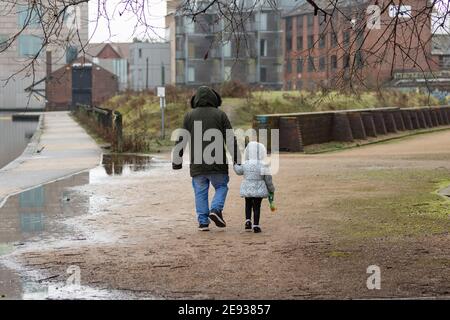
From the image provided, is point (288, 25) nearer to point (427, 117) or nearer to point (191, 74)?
point (191, 74)

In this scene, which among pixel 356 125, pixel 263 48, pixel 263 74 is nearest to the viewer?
pixel 356 125

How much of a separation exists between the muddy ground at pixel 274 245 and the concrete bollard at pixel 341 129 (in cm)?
1319

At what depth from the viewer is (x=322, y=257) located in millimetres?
8539

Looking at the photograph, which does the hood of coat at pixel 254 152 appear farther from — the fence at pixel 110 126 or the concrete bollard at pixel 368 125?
the concrete bollard at pixel 368 125

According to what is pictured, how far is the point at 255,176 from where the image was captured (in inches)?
401

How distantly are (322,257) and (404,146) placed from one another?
69.2 ft

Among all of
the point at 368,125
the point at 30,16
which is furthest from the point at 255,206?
the point at 368,125

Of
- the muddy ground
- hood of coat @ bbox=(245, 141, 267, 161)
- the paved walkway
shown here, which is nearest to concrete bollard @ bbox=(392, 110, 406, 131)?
the paved walkway

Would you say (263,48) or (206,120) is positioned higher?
(263,48)

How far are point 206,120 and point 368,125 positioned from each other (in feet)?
74.5

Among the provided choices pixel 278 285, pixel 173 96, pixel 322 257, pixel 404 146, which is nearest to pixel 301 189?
pixel 322 257

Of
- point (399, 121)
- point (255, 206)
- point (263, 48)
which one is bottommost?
point (255, 206)

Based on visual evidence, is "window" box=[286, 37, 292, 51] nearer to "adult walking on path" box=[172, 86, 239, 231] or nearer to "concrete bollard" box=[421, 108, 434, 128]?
"concrete bollard" box=[421, 108, 434, 128]
